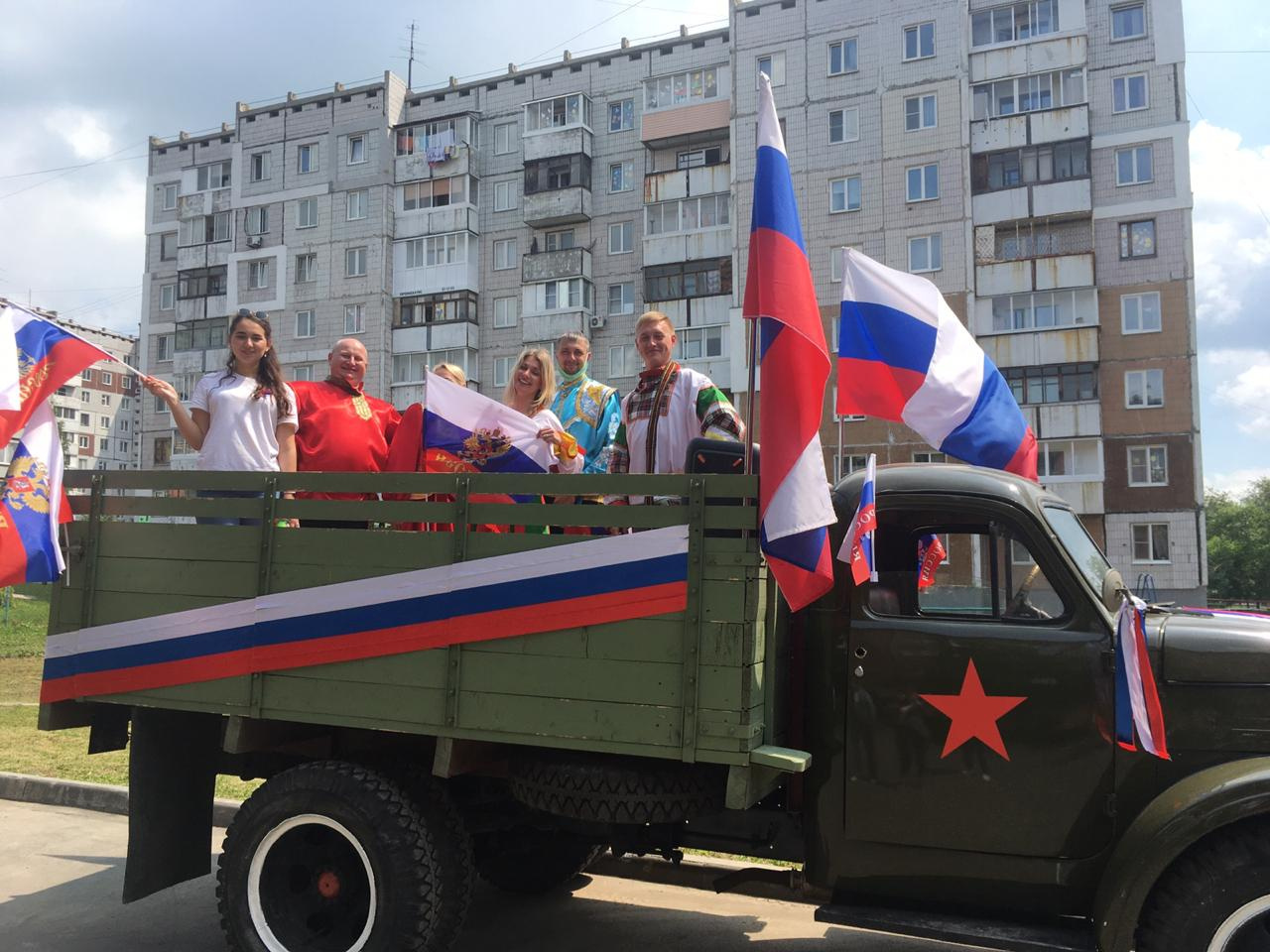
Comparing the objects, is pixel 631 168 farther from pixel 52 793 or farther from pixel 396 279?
pixel 52 793

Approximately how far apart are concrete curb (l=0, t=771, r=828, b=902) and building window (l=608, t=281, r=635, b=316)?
95.9 feet

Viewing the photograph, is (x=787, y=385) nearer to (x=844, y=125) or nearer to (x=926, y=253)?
(x=926, y=253)

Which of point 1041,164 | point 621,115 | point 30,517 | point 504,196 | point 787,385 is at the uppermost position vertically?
point 621,115

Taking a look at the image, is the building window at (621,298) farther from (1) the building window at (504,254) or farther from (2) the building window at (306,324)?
(2) the building window at (306,324)

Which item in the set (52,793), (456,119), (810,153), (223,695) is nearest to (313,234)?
(456,119)

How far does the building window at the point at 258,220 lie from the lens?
4088 cm

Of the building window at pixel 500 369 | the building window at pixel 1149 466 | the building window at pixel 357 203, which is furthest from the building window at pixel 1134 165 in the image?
the building window at pixel 357 203

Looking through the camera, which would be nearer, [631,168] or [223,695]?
[223,695]

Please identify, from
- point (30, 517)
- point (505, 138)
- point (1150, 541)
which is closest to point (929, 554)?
point (30, 517)

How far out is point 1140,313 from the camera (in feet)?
97.3

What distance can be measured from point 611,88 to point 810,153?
823cm

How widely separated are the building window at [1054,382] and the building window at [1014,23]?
9799 millimetres

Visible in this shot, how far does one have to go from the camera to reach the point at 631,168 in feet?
118

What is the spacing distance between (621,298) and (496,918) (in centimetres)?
3132
